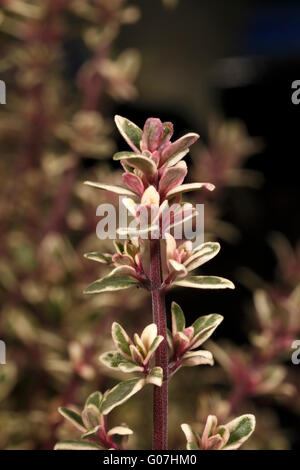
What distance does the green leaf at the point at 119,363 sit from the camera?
15.9 inches

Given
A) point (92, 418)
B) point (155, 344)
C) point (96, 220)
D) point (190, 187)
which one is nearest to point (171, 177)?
point (190, 187)

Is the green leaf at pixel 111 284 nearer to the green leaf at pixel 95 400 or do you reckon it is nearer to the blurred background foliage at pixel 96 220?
the green leaf at pixel 95 400

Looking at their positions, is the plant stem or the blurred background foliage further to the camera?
the blurred background foliage

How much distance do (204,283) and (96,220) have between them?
62 cm

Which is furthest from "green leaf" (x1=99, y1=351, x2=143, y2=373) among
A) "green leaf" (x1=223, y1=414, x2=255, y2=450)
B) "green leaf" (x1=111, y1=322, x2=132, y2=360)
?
"green leaf" (x1=223, y1=414, x2=255, y2=450)

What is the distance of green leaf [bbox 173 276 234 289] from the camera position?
41 centimetres

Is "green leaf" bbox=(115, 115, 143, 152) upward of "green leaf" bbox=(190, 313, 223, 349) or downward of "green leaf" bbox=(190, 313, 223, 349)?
upward

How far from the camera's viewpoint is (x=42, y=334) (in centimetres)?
88

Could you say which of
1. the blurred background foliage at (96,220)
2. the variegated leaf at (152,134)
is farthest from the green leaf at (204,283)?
the blurred background foliage at (96,220)

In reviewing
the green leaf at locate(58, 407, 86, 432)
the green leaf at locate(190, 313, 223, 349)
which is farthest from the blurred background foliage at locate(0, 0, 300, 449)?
the green leaf at locate(190, 313, 223, 349)

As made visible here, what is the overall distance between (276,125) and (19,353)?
1.13 m

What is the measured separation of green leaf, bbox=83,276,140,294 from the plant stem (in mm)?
23

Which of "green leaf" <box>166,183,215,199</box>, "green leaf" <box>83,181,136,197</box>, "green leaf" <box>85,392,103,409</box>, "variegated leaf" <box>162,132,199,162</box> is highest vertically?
"variegated leaf" <box>162,132,199,162</box>

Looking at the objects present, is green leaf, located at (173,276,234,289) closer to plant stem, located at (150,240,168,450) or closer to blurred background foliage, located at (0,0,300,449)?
plant stem, located at (150,240,168,450)
